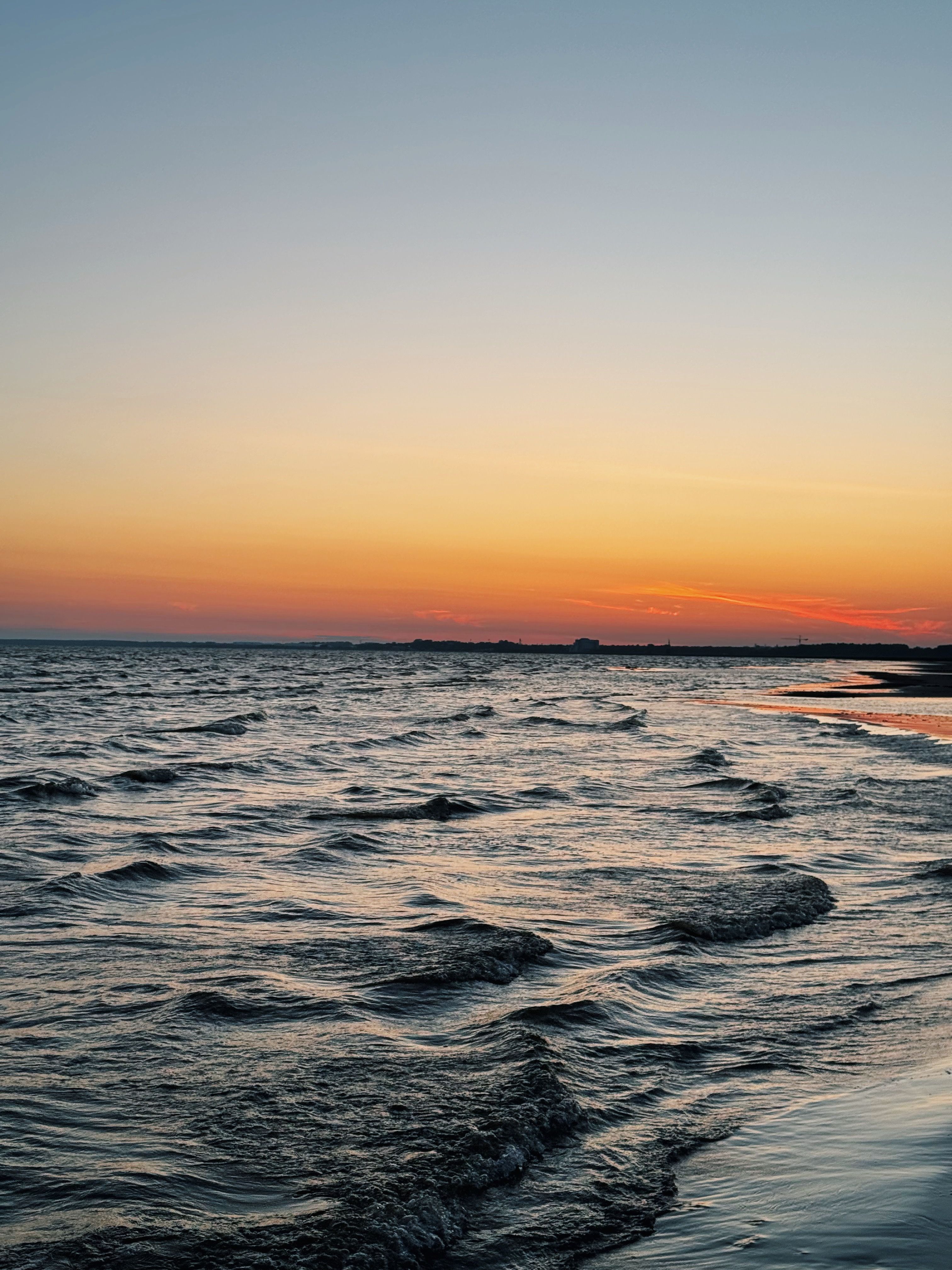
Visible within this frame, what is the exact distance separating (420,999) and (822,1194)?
3.73 metres

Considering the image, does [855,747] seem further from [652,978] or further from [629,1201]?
[629,1201]

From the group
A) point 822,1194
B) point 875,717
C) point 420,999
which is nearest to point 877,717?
point 875,717

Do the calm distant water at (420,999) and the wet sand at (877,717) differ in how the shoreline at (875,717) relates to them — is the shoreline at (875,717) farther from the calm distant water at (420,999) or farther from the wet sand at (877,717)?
the calm distant water at (420,999)

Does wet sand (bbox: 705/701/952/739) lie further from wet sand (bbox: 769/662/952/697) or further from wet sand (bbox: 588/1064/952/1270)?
wet sand (bbox: 588/1064/952/1270)

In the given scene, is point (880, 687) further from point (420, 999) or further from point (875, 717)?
point (420, 999)

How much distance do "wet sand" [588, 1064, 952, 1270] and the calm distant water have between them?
0.20 m

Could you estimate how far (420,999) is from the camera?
788cm

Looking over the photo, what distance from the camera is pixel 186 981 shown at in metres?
8.02

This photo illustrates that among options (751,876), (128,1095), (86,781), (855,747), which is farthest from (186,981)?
(855,747)

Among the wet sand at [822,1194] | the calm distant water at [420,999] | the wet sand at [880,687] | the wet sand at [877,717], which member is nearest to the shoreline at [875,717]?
the wet sand at [877,717]

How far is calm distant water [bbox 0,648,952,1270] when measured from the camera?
4.71 metres

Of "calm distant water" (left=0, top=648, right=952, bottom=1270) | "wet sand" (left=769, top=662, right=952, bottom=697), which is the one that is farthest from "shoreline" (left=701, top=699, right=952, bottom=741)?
"calm distant water" (left=0, top=648, right=952, bottom=1270)

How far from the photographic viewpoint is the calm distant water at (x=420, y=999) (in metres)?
4.71

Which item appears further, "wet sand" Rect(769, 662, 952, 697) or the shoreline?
"wet sand" Rect(769, 662, 952, 697)
